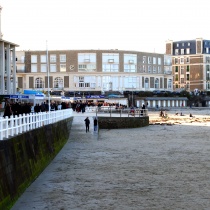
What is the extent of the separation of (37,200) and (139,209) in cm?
346

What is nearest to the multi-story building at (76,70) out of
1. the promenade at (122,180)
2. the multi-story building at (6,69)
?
the multi-story building at (6,69)

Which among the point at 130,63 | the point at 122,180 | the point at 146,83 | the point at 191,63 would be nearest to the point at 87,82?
the point at 130,63

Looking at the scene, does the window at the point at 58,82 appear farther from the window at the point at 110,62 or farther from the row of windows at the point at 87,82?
the window at the point at 110,62

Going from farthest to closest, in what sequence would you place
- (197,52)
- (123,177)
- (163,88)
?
(197,52) < (163,88) < (123,177)

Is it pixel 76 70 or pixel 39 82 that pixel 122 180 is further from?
pixel 39 82

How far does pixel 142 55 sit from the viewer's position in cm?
11388

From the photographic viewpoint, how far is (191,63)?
14650 cm

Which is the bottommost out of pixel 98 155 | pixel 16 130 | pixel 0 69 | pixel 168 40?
pixel 98 155

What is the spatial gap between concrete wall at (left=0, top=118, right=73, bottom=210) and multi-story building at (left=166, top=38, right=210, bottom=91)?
12163cm

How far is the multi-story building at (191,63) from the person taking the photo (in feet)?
472

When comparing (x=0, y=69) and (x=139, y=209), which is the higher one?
(x=0, y=69)

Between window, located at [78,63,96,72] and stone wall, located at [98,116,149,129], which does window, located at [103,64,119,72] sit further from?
stone wall, located at [98,116,149,129]

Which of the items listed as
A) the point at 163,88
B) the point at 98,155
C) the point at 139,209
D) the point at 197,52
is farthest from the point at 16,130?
the point at 197,52

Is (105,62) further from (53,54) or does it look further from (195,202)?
(195,202)
